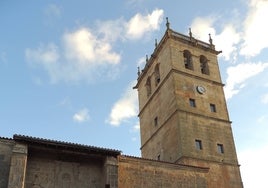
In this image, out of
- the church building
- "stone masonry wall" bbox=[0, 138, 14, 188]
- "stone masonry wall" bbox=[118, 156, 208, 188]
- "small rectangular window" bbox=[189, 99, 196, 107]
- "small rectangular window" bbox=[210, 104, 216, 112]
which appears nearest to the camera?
"stone masonry wall" bbox=[0, 138, 14, 188]

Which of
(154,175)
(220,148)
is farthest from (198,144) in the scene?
(154,175)

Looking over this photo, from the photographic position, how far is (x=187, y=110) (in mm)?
25547

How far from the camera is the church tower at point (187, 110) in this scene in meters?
24.0

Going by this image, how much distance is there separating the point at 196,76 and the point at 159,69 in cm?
340

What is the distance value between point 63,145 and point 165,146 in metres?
10.8

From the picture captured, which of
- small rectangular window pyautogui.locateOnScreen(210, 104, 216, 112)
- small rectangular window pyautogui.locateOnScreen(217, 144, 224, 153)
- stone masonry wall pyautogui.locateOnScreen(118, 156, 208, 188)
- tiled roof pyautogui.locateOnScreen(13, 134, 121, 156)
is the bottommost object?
stone masonry wall pyautogui.locateOnScreen(118, 156, 208, 188)

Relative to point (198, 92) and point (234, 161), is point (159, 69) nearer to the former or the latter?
point (198, 92)

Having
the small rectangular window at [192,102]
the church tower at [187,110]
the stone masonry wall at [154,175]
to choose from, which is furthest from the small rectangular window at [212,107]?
the stone masonry wall at [154,175]

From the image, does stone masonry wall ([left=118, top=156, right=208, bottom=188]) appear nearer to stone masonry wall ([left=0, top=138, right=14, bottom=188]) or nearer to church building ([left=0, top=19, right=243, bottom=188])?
church building ([left=0, top=19, right=243, bottom=188])

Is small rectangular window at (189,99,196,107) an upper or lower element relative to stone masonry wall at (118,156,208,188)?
upper

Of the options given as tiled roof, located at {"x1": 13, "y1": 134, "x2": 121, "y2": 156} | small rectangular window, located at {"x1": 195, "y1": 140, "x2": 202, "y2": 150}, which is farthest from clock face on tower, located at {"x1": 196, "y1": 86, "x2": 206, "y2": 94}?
tiled roof, located at {"x1": 13, "y1": 134, "x2": 121, "y2": 156}

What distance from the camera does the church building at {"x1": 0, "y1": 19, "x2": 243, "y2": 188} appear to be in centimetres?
1678

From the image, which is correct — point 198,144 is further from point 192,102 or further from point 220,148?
point 192,102

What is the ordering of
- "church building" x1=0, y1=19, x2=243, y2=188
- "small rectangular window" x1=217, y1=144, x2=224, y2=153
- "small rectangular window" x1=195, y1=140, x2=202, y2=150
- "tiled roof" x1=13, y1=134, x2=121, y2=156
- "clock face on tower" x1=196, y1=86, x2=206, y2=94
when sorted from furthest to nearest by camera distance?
1. "clock face on tower" x1=196, y1=86, x2=206, y2=94
2. "small rectangular window" x1=217, y1=144, x2=224, y2=153
3. "small rectangular window" x1=195, y1=140, x2=202, y2=150
4. "church building" x1=0, y1=19, x2=243, y2=188
5. "tiled roof" x1=13, y1=134, x2=121, y2=156
